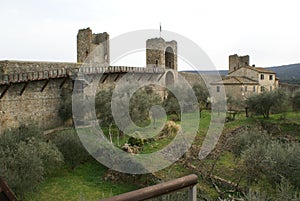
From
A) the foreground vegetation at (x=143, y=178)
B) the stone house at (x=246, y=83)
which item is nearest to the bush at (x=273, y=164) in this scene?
the foreground vegetation at (x=143, y=178)

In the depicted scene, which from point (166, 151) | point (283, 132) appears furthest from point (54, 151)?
point (283, 132)

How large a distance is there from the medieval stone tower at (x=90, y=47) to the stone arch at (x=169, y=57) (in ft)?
26.3

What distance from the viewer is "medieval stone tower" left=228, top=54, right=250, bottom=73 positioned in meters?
42.5

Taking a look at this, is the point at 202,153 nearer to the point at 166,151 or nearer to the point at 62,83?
the point at 166,151

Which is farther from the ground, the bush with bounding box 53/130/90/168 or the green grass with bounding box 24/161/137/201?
the bush with bounding box 53/130/90/168

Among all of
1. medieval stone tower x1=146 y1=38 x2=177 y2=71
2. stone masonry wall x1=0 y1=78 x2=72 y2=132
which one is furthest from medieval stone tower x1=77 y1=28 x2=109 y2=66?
stone masonry wall x1=0 y1=78 x2=72 y2=132

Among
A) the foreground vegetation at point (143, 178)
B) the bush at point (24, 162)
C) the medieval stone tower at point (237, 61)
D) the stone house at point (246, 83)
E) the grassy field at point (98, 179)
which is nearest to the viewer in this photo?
the foreground vegetation at point (143, 178)

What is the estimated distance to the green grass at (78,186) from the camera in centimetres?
1065

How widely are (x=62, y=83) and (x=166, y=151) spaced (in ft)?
31.4

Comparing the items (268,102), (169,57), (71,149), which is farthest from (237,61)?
(71,149)

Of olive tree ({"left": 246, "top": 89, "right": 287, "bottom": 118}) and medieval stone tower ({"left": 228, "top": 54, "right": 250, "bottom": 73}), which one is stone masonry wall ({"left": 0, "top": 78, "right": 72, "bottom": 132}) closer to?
olive tree ({"left": 246, "top": 89, "right": 287, "bottom": 118})

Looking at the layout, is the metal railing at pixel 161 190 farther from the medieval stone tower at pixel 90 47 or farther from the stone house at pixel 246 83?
the stone house at pixel 246 83

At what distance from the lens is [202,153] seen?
14.2 m

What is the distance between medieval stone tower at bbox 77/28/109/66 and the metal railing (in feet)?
79.9
